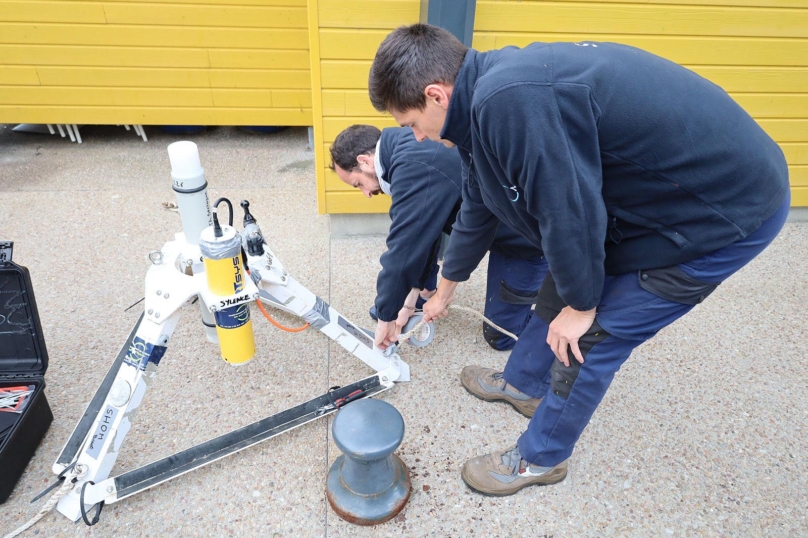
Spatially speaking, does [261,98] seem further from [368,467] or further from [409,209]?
[368,467]

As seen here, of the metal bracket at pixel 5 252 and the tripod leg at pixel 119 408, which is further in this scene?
the metal bracket at pixel 5 252

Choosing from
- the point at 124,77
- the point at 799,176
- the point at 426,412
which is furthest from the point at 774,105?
the point at 124,77

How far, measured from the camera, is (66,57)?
15.8 feet

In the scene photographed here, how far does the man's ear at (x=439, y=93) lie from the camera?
1325 mm

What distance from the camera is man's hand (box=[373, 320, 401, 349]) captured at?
2.22 m

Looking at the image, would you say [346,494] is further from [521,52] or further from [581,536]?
[521,52]

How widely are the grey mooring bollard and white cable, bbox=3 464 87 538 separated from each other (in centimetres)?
86

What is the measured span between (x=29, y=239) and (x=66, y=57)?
87.9 inches

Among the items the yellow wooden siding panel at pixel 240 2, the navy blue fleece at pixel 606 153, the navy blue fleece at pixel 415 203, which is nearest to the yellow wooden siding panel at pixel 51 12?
the yellow wooden siding panel at pixel 240 2

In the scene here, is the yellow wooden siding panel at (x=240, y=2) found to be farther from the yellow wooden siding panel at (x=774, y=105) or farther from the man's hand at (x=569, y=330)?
the man's hand at (x=569, y=330)

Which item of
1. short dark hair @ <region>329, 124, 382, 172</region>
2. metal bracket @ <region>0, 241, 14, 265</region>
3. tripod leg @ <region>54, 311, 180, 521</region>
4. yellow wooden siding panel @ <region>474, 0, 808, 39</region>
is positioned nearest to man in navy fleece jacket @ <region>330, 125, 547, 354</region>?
short dark hair @ <region>329, 124, 382, 172</region>

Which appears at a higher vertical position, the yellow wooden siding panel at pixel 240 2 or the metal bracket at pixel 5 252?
the yellow wooden siding panel at pixel 240 2

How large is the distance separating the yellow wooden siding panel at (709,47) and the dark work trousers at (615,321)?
2.16 metres

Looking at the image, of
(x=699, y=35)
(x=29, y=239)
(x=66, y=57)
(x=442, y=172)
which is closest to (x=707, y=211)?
(x=442, y=172)
